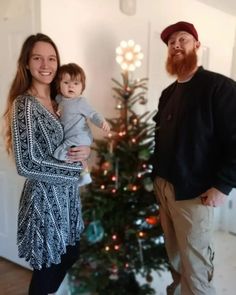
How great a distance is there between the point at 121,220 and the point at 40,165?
814mm

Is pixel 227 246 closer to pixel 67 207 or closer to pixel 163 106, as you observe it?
pixel 163 106

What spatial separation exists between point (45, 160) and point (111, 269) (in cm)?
93

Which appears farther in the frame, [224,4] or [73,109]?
[224,4]

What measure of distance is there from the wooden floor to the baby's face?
150 cm

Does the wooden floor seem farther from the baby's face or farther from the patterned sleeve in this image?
the baby's face

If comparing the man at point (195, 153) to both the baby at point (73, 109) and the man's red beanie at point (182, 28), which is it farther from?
the baby at point (73, 109)

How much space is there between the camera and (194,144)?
1607 millimetres

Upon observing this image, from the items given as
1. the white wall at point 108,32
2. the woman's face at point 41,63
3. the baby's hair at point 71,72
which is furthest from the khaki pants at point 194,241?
the white wall at point 108,32

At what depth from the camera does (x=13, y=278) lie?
240 cm

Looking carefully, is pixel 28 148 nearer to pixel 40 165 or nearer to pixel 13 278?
→ pixel 40 165

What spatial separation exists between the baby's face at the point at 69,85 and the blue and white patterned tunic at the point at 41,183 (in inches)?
6.7

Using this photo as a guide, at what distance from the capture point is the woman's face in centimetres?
153

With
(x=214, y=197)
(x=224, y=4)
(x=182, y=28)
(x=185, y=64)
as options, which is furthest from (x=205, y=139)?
(x=224, y=4)

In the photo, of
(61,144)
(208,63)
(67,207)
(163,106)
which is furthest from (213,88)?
(208,63)
